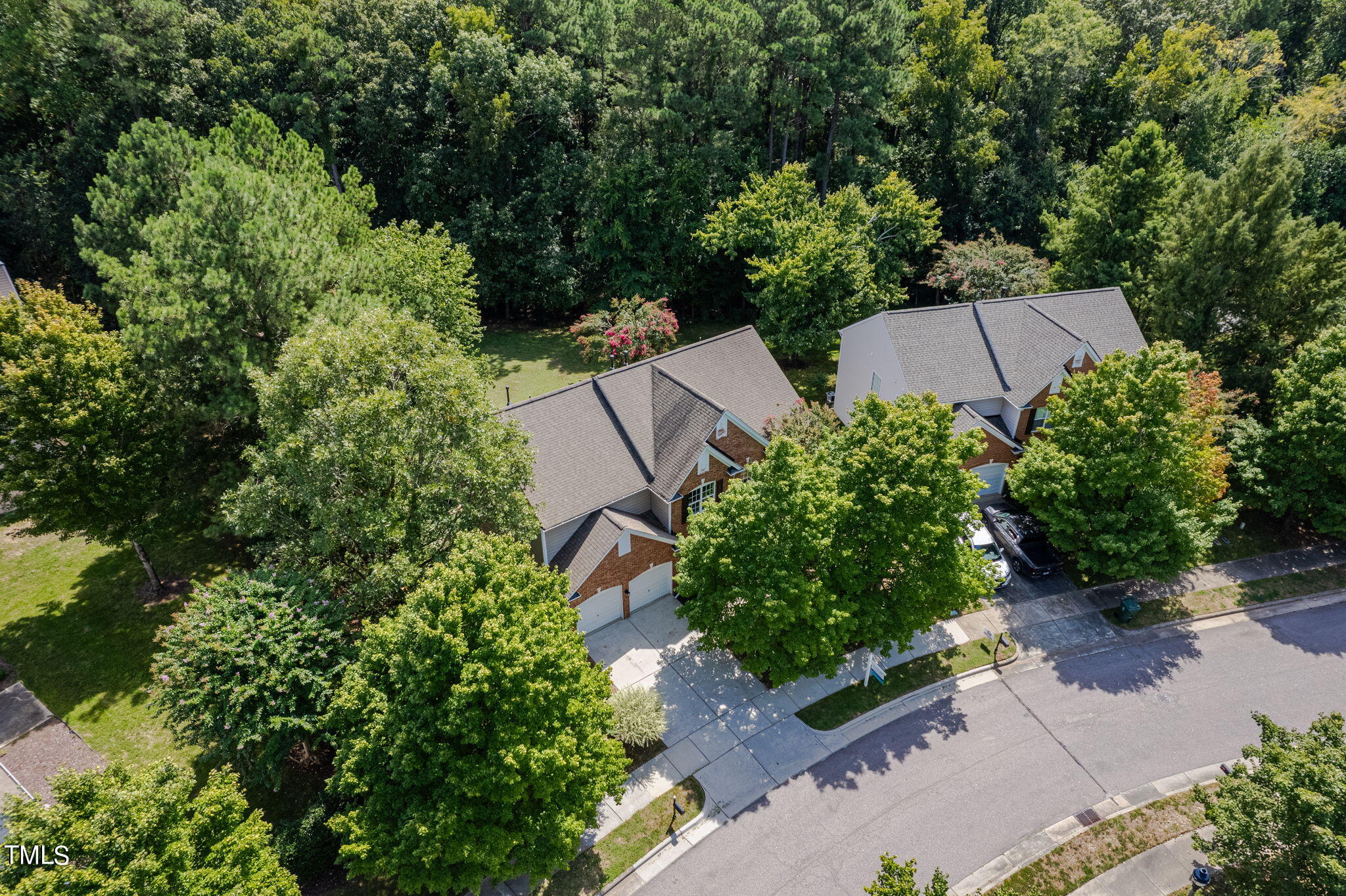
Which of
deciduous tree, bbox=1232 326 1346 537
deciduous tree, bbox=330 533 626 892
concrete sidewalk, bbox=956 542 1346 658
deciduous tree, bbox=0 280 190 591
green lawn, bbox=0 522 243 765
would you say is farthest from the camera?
deciduous tree, bbox=1232 326 1346 537

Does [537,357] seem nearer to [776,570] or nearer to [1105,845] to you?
[776,570]

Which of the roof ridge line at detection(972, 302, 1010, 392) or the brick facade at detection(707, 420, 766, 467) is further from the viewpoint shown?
the roof ridge line at detection(972, 302, 1010, 392)

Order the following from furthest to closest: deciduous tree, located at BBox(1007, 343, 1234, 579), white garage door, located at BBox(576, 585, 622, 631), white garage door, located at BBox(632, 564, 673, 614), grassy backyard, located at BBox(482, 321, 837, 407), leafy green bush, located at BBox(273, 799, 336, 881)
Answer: grassy backyard, located at BBox(482, 321, 837, 407)
white garage door, located at BBox(632, 564, 673, 614)
white garage door, located at BBox(576, 585, 622, 631)
deciduous tree, located at BBox(1007, 343, 1234, 579)
leafy green bush, located at BBox(273, 799, 336, 881)

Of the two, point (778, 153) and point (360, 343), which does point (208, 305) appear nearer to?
point (360, 343)

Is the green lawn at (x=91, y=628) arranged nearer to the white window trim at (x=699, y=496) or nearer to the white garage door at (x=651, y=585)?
the white garage door at (x=651, y=585)

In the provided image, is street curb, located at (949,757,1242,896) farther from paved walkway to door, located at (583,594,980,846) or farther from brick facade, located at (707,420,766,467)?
brick facade, located at (707,420,766,467)

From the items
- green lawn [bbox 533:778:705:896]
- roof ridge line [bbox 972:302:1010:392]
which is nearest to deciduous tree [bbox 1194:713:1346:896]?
green lawn [bbox 533:778:705:896]
